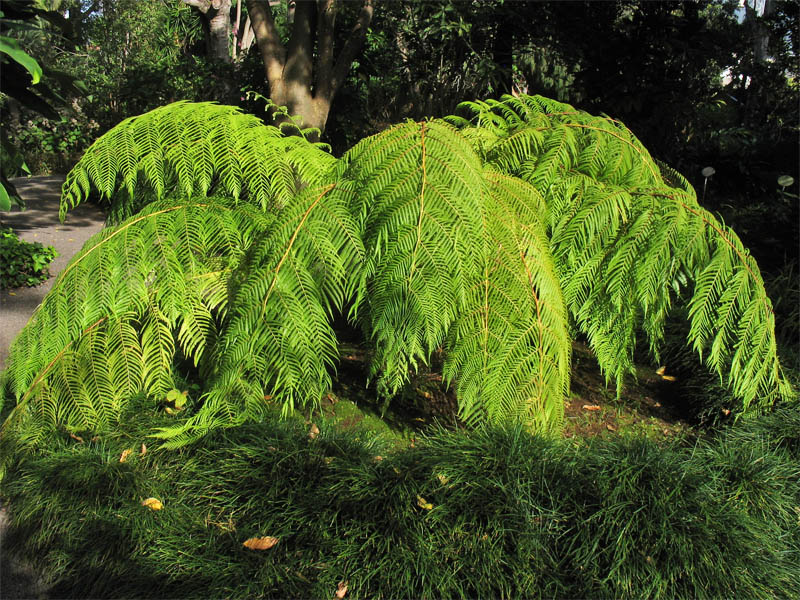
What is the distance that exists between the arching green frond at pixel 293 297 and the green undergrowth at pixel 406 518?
273 mm

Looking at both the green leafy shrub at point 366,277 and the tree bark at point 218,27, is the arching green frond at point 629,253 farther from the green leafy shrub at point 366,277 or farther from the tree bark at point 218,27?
the tree bark at point 218,27

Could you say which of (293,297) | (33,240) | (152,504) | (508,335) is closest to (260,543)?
(152,504)

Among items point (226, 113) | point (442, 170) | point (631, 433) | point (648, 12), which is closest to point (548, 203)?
point (442, 170)

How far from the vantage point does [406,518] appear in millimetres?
2348

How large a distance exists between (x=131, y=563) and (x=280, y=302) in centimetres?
104

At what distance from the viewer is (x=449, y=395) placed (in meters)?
3.33

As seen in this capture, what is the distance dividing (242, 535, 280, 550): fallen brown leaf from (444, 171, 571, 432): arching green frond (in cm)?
84

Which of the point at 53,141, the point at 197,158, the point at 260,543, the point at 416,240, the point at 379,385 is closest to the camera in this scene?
the point at 260,543

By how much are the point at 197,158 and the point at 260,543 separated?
1600 millimetres

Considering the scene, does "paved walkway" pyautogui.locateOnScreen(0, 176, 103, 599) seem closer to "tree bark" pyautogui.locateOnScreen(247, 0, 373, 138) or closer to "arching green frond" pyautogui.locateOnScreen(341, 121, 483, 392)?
"arching green frond" pyautogui.locateOnScreen(341, 121, 483, 392)

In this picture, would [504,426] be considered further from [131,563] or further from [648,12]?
[648,12]

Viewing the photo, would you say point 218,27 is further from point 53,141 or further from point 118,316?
point 118,316

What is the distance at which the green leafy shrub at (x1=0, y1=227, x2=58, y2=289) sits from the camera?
17.4ft

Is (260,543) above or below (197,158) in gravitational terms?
below
